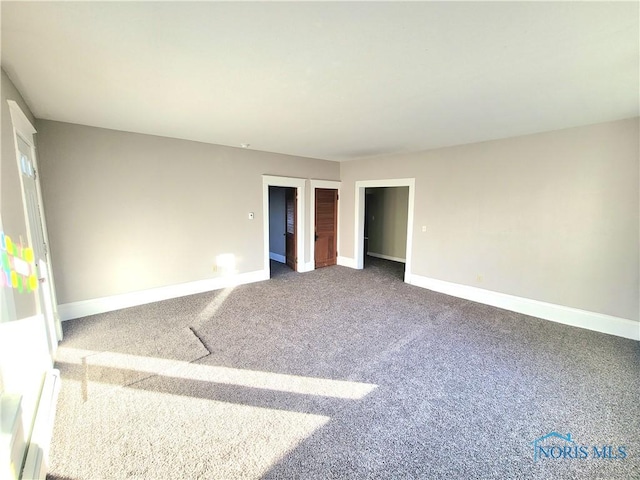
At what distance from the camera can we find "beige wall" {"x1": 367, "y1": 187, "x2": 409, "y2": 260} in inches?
284

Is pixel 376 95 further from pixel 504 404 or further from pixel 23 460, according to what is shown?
pixel 23 460

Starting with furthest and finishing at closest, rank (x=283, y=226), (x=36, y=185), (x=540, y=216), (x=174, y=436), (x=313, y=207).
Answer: (x=283, y=226) → (x=313, y=207) → (x=540, y=216) → (x=36, y=185) → (x=174, y=436)

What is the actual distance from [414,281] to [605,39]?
13.7 ft

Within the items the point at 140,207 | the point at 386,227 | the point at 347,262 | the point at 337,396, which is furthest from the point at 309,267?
the point at 337,396

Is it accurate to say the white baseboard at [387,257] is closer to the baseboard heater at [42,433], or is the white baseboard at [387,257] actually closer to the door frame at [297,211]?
the door frame at [297,211]

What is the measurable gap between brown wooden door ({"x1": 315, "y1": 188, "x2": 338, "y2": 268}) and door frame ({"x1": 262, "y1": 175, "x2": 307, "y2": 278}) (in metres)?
0.44

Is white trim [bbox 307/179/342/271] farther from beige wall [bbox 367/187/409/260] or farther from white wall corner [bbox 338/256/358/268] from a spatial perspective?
beige wall [bbox 367/187/409/260]

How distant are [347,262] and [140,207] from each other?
14.7 ft

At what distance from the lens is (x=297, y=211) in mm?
5930

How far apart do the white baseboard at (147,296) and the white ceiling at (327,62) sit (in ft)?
7.95

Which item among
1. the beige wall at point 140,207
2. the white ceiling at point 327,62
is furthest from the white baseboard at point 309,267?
the white ceiling at point 327,62

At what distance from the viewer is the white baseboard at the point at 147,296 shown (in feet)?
11.6

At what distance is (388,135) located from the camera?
3.82 metres

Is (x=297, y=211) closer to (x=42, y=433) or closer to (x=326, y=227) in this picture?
(x=326, y=227)
